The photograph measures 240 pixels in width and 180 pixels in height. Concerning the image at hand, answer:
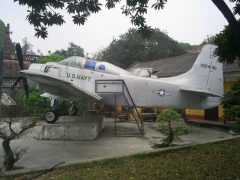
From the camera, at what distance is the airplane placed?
12852mm

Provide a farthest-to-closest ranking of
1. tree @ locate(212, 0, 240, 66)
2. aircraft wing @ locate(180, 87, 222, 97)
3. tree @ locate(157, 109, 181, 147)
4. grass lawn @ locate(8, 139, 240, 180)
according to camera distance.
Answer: aircraft wing @ locate(180, 87, 222, 97) → tree @ locate(157, 109, 181, 147) → tree @ locate(212, 0, 240, 66) → grass lawn @ locate(8, 139, 240, 180)

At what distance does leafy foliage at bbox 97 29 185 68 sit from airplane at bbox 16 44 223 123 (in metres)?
27.0

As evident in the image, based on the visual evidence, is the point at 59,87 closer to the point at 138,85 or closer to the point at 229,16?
the point at 138,85

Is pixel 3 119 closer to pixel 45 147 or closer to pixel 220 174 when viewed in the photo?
pixel 45 147

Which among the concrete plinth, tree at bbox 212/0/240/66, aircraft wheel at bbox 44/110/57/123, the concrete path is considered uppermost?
tree at bbox 212/0/240/66

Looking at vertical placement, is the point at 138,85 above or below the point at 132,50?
below

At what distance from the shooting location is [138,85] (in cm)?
1292

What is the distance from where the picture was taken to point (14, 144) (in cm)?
980

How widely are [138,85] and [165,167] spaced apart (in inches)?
282

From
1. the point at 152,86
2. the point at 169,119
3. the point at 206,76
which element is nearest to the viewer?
the point at 169,119

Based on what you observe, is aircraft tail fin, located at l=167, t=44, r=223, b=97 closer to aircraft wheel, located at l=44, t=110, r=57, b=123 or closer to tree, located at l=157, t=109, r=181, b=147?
tree, located at l=157, t=109, r=181, b=147

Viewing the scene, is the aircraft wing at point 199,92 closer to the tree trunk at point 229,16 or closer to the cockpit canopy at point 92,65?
the cockpit canopy at point 92,65

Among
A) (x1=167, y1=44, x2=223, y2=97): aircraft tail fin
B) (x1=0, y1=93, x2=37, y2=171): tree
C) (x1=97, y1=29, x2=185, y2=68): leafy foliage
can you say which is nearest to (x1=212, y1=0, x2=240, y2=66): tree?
(x1=0, y1=93, x2=37, y2=171): tree

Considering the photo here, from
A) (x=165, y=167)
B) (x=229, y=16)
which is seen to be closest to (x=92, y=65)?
(x=165, y=167)
